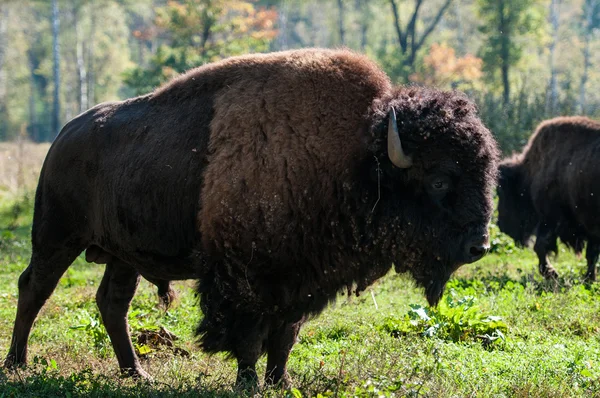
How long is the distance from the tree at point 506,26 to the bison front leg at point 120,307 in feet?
85.1

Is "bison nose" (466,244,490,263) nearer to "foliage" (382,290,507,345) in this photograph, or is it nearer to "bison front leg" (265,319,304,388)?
"bison front leg" (265,319,304,388)

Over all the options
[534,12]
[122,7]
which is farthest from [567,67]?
[122,7]

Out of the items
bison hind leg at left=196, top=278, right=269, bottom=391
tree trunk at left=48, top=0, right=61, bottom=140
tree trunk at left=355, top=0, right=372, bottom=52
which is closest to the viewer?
bison hind leg at left=196, top=278, right=269, bottom=391

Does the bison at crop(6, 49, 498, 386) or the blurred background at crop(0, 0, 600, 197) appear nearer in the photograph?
the bison at crop(6, 49, 498, 386)

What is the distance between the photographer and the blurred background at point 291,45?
89.5ft

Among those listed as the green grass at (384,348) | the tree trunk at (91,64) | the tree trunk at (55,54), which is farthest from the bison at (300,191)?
the tree trunk at (91,64)

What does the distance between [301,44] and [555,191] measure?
51749 millimetres

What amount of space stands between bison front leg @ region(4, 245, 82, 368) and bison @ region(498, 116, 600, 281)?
6096mm

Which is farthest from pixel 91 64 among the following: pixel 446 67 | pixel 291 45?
pixel 446 67

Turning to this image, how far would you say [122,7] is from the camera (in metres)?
51.7

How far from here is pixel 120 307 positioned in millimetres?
5438

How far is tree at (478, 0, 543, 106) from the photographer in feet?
96.4

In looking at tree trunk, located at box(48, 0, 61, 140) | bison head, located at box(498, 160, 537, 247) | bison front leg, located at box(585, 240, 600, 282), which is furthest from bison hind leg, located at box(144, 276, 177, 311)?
tree trunk, located at box(48, 0, 61, 140)

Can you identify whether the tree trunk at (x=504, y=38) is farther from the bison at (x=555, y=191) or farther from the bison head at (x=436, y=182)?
the bison head at (x=436, y=182)
